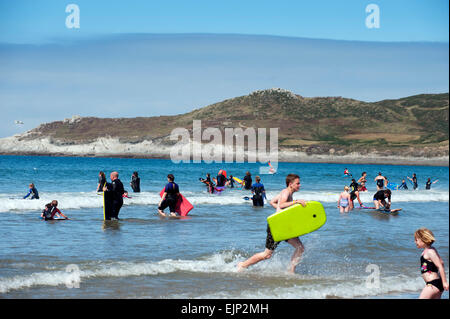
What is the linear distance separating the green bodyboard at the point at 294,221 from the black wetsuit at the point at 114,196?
8.09 metres

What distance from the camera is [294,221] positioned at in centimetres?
945

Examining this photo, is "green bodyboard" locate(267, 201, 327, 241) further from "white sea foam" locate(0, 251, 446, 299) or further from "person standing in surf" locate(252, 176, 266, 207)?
"person standing in surf" locate(252, 176, 266, 207)

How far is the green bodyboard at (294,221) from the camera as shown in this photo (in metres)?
9.36

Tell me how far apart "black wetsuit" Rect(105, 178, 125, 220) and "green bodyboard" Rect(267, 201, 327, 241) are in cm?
809

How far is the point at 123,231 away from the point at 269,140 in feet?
498

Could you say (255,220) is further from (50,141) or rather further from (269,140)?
(50,141)

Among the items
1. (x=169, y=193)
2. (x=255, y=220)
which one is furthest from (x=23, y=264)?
(x=255, y=220)

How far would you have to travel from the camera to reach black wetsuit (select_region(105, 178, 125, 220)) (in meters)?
16.5

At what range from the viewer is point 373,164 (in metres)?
145

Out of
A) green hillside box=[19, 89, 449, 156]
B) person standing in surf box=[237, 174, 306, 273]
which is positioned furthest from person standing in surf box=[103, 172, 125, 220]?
green hillside box=[19, 89, 449, 156]

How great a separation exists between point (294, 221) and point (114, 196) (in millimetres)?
8554

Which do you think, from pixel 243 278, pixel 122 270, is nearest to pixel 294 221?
pixel 243 278

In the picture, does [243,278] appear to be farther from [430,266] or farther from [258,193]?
[258,193]

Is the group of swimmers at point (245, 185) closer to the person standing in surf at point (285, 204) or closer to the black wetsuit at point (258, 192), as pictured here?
the black wetsuit at point (258, 192)
